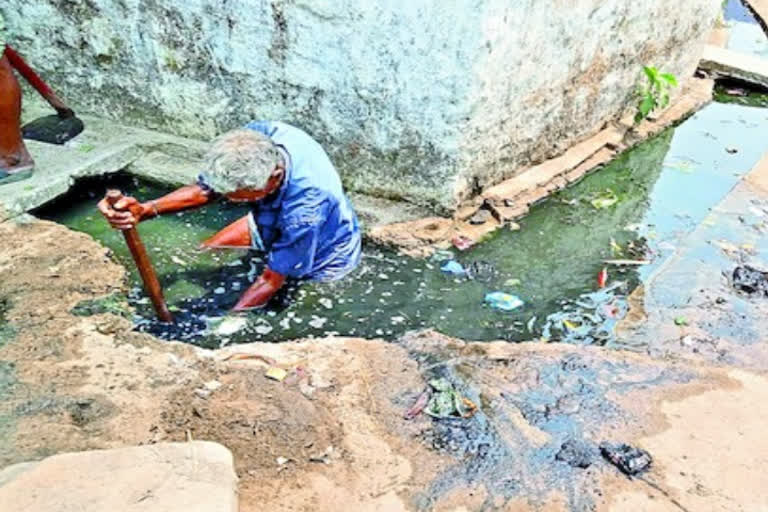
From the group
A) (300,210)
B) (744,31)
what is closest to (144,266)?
(300,210)

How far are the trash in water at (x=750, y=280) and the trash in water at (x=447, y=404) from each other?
195cm

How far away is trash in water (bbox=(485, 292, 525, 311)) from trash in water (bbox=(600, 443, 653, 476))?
114 cm

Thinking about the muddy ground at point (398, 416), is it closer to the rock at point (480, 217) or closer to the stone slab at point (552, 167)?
the rock at point (480, 217)

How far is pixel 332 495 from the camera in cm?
264

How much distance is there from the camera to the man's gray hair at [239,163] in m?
3.20

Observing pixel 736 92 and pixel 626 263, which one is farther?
pixel 736 92

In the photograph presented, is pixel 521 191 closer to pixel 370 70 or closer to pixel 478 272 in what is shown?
pixel 478 272

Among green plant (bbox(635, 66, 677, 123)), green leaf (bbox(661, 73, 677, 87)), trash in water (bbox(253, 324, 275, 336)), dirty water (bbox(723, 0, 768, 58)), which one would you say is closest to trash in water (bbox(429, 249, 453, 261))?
trash in water (bbox(253, 324, 275, 336))

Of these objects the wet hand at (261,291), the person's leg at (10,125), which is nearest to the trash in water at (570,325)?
the wet hand at (261,291)

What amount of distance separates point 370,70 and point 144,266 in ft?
5.65

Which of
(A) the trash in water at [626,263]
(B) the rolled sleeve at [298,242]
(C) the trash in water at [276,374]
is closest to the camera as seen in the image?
(C) the trash in water at [276,374]

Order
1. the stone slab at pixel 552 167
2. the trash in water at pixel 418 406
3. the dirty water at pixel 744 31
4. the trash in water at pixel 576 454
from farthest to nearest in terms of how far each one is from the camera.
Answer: the dirty water at pixel 744 31, the stone slab at pixel 552 167, the trash in water at pixel 418 406, the trash in water at pixel 576 454

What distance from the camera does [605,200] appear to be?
5.10 m

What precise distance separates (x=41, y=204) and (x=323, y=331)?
1981 mm
